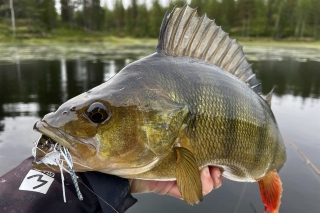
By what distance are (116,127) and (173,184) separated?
91cm

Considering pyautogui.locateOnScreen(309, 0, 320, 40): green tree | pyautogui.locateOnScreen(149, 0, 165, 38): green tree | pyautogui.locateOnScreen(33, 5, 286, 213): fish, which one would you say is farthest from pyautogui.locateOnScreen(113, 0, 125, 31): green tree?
pyautogui.locateOnScreen(33, 5, 286, 213): fish

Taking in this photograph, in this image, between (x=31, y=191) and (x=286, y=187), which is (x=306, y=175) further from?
(x=31, y=191)

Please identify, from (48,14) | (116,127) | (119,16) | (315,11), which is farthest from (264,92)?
(119,16)

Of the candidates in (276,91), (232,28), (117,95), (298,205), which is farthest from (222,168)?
(232,28)

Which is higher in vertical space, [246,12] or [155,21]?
[246,12]

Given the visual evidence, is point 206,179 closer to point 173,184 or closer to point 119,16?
point 173,184

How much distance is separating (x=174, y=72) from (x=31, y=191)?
1036mm

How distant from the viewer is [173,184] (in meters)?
2.03

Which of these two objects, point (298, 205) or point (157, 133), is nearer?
A: point (157, 133)

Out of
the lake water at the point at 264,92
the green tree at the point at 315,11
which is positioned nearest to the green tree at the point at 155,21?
the green tree at the point at 315,11

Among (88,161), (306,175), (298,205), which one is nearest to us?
(88,161)

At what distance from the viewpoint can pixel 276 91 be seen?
9070 mm

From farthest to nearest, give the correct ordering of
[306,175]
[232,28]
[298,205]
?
1. [232,28]
2. [306,175]
3. [298,205]

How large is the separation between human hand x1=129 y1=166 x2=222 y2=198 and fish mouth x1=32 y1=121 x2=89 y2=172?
0.78m
